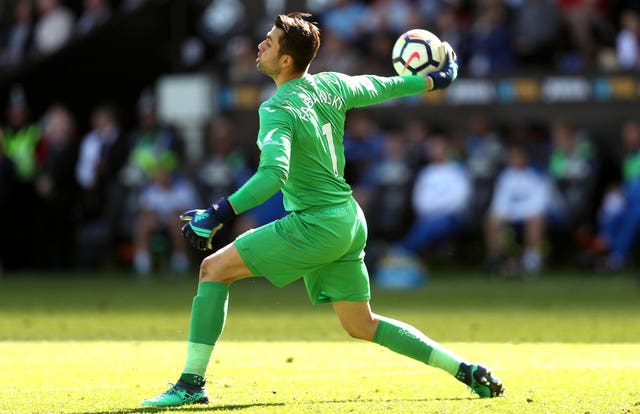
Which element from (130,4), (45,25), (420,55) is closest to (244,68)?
(130,4)

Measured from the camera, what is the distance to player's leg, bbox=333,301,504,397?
23.0ft

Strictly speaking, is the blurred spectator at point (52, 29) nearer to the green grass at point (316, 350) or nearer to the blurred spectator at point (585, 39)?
the green grass at point (316, 350)

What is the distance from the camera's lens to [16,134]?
20.7 m

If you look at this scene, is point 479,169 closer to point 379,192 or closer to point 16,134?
point 379,192

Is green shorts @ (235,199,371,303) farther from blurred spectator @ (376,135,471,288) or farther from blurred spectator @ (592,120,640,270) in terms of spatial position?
blurred spectator @ (592,120,640,270)

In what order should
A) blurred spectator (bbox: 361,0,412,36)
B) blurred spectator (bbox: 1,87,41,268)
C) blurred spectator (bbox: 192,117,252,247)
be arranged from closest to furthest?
1. blurred spectator (bbox: 192,117,252,247)
2. blurred spectator (bbox: 361,0,412,36)
3. blurred spectator (bbox: 1,87,41,268)

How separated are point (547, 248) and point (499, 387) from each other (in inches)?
445

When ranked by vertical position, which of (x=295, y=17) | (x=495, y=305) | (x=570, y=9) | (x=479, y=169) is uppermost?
(x=570, y=9)

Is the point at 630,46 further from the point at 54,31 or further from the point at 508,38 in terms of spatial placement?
the point at 54,31

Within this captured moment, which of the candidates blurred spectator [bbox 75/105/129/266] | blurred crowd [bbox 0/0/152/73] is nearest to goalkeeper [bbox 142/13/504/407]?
blurred spectator [bbox 75/105/129/266]

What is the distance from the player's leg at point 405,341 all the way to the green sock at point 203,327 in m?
0.68

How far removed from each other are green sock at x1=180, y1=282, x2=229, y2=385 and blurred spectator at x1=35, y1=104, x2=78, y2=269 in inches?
525

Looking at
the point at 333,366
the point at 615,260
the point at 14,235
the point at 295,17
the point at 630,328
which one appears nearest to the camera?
the point at 295,17

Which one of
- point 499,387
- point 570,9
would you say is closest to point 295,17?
point 499,387
